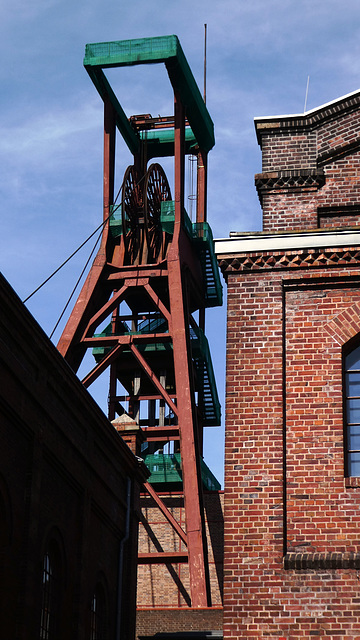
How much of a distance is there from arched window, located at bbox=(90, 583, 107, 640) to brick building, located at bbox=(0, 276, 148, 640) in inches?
0.7

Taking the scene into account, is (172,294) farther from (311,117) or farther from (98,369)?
(311,117)

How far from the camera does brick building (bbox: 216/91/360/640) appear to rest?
36.4ft

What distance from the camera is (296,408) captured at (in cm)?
1195

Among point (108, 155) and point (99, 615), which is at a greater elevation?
point (108, 155)

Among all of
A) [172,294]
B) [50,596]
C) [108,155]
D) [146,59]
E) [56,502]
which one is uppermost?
[146,59]

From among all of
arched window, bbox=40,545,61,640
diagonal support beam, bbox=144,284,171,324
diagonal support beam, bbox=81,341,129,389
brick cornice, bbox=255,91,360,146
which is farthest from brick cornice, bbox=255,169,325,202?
diagonal support beam, bbox=81,341,129,389

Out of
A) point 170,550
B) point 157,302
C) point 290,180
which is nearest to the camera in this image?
point 290,180

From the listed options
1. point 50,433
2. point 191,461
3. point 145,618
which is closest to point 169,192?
point 191,461

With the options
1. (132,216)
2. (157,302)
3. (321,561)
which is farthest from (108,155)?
(321,561)

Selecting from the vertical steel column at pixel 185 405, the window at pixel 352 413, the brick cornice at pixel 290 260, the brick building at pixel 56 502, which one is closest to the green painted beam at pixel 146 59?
the vertical steel column at pixel 185 405

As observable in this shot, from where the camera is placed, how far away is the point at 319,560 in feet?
36.6

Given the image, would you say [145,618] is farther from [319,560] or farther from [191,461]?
[319,560]

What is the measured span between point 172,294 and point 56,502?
12.9 metres

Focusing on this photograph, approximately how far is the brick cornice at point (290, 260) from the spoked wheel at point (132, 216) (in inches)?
620
